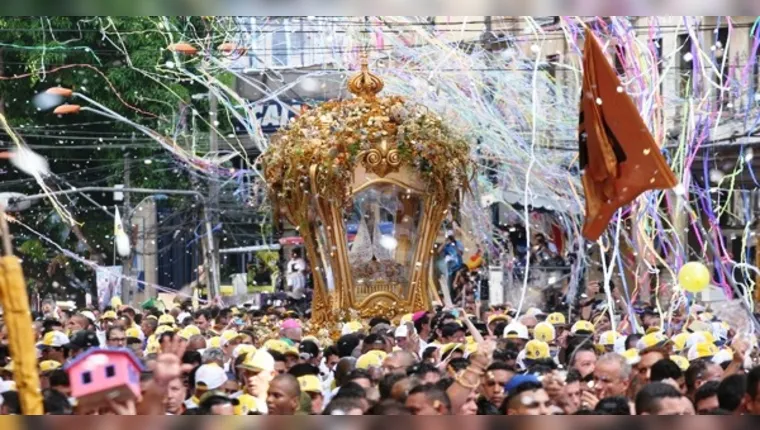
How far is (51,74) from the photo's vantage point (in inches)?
617

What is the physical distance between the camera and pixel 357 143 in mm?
11219

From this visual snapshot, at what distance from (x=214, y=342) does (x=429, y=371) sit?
2.72 meters

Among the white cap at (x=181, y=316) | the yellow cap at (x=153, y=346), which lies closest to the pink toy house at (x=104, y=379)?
the yellow cap at (x=153, y=346)

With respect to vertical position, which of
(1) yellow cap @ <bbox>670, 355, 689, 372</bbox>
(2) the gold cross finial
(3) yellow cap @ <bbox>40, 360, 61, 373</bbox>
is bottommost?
(1) yellow cap @ <bbox>670, 355, 689, 372</bbox>

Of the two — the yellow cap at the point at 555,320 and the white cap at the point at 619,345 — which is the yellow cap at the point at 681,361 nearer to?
the white cap at the point at 619,345

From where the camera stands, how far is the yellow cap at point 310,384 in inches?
260

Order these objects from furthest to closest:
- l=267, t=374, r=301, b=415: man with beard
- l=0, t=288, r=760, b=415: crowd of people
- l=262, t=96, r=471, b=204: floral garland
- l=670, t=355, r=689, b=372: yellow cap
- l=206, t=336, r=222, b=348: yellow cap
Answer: l=262, t=96, r=471, b=204: floral garland
l=206, t=336, r=222, b=348: yellow cap
l=670, t=355, r=689, b=372: yellow cap
l=267, t=374, r=301, b=415: man with beard
l=0, t=288, r=760, b=415: crowd of people

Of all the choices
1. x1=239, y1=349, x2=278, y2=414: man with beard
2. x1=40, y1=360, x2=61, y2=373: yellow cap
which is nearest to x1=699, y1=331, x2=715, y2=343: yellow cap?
x1=239, y1=349, x2=278, y2=414: man with beard

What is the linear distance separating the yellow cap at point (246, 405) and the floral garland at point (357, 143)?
4889mm

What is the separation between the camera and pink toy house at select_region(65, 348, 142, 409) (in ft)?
15.5

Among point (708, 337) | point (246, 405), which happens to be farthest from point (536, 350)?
point (246, 405)

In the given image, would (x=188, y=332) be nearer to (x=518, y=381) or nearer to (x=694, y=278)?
(x=694, y=278)

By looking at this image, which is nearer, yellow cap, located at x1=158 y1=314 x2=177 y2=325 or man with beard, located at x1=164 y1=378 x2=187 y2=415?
man with beard, located at x1=164 y1=378 x2=187 y2=415

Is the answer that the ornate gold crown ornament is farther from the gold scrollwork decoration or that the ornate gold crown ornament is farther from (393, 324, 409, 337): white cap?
(393, 324, 409, 337): white cap
